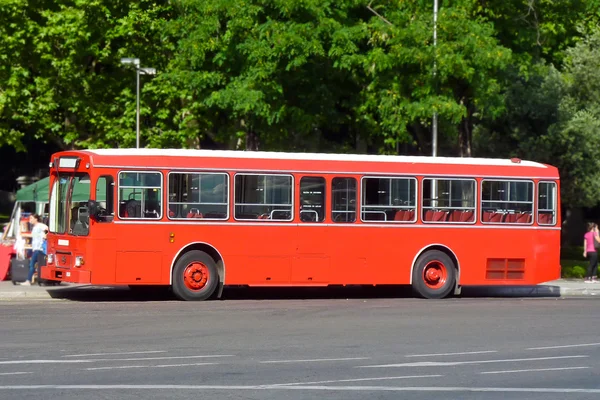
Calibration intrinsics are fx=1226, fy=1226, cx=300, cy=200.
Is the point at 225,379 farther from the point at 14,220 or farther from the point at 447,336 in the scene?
→ the point at 14,220

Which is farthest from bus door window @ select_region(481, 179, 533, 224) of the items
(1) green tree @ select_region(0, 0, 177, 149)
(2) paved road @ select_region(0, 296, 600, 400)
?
(1) green tree @ select_region(0, 0, 177, 149)

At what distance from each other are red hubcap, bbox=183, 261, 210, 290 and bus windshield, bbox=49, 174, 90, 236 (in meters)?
2.04

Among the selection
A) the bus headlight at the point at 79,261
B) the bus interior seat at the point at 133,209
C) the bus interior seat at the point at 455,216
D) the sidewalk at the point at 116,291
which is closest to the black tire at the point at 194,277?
the bus interior seat at the point at 133,209

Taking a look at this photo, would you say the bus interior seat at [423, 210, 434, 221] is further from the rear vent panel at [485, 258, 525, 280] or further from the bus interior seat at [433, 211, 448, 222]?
the rear vent panel at [485, 258, 525, 280]

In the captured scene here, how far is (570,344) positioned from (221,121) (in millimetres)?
24565

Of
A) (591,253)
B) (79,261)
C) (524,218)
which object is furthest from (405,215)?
(591,253)

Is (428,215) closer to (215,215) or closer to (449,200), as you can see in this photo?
(449,200)

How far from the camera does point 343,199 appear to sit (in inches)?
957

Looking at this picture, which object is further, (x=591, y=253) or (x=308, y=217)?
(x=591, y=253)

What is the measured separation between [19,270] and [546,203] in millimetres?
11261

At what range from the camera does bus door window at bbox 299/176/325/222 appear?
24.0 meters

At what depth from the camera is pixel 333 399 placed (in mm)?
10289

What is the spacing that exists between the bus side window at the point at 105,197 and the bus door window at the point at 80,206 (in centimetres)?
21

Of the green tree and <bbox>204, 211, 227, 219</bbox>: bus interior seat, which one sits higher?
the green tree
